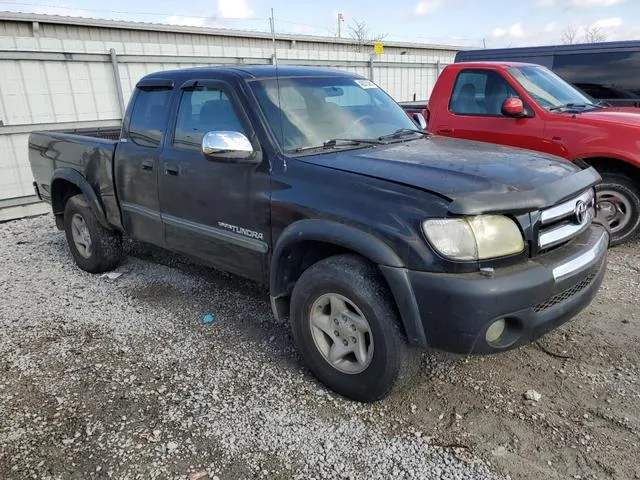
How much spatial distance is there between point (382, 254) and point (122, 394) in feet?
6.00

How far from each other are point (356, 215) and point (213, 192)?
125 centimetres

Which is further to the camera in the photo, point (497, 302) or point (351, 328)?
point (351, 328)

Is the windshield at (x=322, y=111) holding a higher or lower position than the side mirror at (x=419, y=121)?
higher

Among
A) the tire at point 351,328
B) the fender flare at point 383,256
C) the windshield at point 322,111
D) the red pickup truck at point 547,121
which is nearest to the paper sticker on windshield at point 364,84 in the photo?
the windshield at point 322,111

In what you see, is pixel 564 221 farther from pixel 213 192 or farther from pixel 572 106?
pixel 572 106

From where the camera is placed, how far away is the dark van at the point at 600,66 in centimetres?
669

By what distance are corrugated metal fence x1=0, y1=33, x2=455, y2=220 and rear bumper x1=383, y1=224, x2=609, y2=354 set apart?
287 inches

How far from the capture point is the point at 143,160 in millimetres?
4070

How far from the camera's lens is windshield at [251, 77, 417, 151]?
10.8 feet

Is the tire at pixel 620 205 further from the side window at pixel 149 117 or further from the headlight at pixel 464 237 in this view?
the side window at pixel 149 117

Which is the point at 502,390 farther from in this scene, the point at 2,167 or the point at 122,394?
the point at 2,167

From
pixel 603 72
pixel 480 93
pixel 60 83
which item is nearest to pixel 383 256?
pixel 480 93

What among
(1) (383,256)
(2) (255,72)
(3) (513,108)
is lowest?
(1) (383,256)

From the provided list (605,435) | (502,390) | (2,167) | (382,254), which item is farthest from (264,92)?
(2,167)
